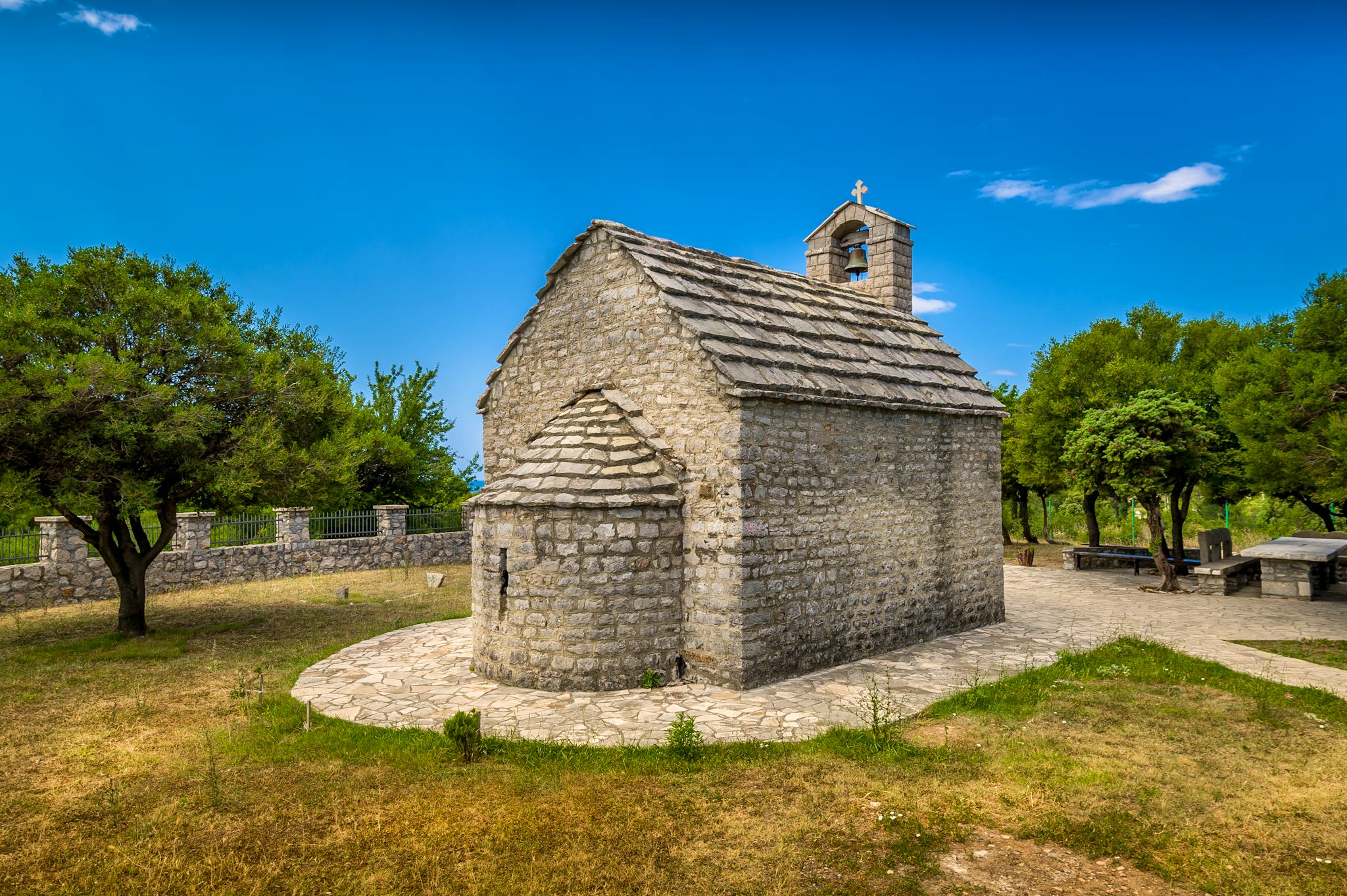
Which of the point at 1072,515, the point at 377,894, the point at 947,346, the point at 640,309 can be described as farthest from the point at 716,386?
the point at 1072,515

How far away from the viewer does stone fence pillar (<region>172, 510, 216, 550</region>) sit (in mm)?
18328

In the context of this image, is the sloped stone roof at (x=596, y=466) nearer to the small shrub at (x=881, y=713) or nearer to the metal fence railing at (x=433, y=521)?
the small shrub at (x=881, y=713)

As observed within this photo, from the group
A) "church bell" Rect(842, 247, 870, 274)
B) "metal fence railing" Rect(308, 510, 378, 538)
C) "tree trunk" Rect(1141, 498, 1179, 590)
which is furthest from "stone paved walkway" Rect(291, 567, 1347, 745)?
"metal fence railing" Rect(308, 510, 378, 538)

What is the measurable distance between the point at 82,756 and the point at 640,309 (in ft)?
25.4

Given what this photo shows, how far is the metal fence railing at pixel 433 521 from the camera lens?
936 inches

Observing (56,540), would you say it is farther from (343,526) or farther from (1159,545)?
(1159,545)

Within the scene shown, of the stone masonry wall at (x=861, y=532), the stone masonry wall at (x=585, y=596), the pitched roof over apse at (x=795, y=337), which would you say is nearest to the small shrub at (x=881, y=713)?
the stone masonry wall at (x=861, y=532)

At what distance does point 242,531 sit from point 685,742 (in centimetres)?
1685

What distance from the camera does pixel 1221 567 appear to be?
17.4m

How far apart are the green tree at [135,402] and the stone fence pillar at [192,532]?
15.4 ft

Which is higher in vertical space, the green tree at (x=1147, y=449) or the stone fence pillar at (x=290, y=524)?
the green tree at (x=1147, y=449)

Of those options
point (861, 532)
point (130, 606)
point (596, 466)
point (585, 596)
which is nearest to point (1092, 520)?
point (861, 532)

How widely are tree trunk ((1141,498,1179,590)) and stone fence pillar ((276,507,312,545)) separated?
20265 mm

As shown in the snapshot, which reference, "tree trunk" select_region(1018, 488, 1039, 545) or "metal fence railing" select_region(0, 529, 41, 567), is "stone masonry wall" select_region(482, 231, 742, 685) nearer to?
"metal fence railing" select_region(0, 529, 41, 567)
